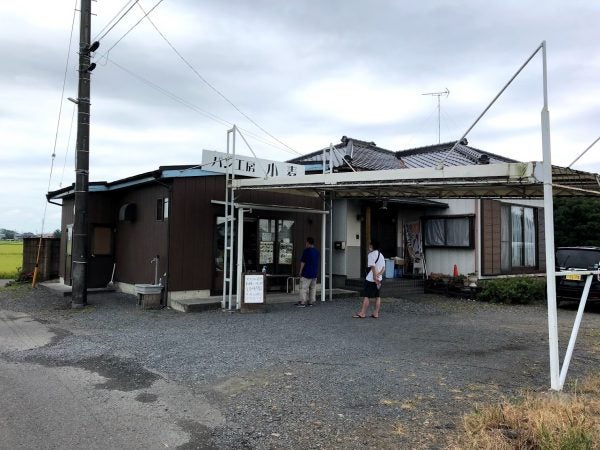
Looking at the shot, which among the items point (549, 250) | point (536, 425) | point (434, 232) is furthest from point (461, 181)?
point (434, 232)

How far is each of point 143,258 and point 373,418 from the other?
9481 mm

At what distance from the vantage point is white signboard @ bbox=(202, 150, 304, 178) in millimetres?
10188

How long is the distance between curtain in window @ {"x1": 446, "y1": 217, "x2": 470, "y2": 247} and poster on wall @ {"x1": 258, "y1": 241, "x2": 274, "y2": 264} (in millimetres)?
6531

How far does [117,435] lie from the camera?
155 inches

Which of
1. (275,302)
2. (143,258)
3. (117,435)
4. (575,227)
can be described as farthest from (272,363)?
(575,227)

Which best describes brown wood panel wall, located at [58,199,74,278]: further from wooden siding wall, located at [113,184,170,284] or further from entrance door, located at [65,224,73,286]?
wooden siding wall, located at [113,184,170,284]

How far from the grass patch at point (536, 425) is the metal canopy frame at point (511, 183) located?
0.60 metres

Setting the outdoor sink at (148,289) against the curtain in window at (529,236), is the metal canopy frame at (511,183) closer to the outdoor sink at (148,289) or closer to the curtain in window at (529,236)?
the outdoor sink at (148,289)

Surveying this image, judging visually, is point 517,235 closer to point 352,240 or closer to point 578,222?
point 352,240

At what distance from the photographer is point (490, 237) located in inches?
615

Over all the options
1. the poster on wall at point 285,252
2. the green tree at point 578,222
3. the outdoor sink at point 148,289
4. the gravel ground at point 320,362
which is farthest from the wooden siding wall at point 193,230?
the green tree at point 578,222

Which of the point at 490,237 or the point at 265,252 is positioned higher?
the point at 490,237

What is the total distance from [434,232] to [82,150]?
11.3 metres

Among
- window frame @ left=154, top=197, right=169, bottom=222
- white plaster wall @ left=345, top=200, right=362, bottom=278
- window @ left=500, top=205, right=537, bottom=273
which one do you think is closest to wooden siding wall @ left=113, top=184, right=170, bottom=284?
window frame @ left=154, top=197, right=169, bottom=222
